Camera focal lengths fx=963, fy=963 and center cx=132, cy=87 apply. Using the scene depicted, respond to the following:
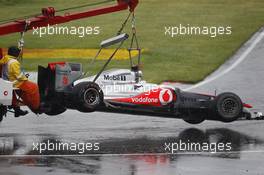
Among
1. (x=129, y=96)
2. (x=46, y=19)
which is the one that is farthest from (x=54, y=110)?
(x=46, y=19)

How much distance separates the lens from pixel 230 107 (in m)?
20.8

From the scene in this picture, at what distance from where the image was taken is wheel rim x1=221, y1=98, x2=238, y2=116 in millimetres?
20719

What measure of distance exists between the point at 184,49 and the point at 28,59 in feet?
18.8

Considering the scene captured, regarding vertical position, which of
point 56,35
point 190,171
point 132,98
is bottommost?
point 190,171

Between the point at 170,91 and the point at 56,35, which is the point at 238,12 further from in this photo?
the point at 170,91

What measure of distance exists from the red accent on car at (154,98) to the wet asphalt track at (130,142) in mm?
685

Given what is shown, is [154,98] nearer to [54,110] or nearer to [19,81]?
[54,110]

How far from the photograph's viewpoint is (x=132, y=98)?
2070cm

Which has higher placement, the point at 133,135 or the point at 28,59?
the point at 28,59

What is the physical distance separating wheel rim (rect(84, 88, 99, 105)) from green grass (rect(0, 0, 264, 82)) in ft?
27.5

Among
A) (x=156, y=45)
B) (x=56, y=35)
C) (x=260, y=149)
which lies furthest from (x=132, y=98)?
(x=56, y=35)

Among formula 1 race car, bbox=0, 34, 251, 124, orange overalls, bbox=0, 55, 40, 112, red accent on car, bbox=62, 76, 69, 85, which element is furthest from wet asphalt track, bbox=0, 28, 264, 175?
red accent on car, bbox=62, 76, 69, 85

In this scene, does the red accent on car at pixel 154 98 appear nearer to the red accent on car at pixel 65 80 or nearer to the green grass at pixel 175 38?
the red accent on car at pixel 65 80

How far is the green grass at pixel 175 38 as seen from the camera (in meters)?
30.9
